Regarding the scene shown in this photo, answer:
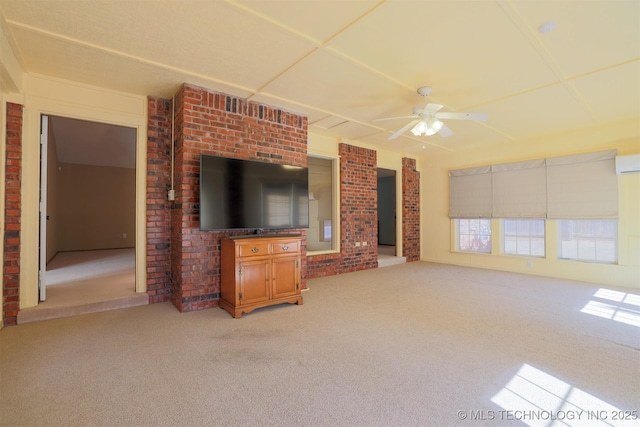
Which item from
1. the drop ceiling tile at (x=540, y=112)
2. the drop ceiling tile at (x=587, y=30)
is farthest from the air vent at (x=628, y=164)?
the drop ceiling tile at (x=587, y=30)

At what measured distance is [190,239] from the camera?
11.2 ft

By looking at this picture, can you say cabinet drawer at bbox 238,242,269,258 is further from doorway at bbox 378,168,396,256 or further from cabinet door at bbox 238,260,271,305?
doorway at bbox 378,168,396,256

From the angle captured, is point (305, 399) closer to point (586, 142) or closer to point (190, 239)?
point (190, 239)

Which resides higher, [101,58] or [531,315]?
[101,58]

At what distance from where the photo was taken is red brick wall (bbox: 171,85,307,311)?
339cm

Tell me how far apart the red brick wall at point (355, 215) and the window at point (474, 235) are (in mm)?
2204

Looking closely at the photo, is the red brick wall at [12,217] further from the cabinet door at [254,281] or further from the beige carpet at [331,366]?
the cabinet door at [254,281]

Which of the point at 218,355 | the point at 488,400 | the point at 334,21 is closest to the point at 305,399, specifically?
the point at 218,355

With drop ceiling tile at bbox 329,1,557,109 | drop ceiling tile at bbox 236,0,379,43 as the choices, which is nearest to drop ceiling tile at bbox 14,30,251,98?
drop ceiling tile at bbox 236,0,379,43

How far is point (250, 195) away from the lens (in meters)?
3.60

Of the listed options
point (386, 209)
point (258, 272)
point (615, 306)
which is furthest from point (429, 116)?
point (386, 209)

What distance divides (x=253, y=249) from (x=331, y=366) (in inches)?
63.5

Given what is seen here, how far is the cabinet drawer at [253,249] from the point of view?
325 centimetres

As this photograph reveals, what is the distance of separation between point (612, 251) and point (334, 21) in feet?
19.1
